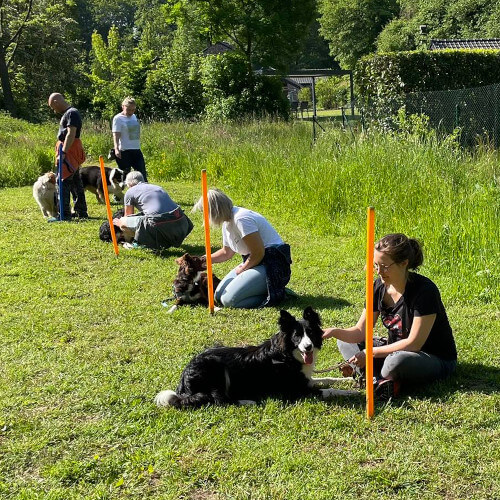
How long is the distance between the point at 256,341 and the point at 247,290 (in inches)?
35.8

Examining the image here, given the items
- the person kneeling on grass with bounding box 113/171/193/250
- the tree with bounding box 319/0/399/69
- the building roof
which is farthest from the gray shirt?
the tree with bounding box 319/0/399/69

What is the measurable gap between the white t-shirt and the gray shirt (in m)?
2.15

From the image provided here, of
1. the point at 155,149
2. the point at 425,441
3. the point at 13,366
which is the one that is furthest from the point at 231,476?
the point at 155,149

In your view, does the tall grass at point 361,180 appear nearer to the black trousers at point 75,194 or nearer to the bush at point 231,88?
the black trousers at point 75,194

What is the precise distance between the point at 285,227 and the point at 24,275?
162 inches

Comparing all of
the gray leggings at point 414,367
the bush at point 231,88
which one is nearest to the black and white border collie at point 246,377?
the gray leggings at point 414,367

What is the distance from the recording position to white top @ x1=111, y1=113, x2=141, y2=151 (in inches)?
436

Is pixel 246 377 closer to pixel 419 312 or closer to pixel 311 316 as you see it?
pixel 311 316

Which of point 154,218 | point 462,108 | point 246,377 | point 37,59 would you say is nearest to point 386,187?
point 154,218

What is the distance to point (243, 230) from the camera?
19.0 ft

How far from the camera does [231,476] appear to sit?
10.4 feet

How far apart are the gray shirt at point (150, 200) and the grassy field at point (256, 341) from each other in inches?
26.9

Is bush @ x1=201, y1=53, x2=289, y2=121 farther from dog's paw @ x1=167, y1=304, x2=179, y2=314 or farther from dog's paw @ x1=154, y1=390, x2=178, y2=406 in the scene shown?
dog's paw @ x1=154, y1=390, x2=178, y2=406

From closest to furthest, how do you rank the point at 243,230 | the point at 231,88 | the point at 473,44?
the point at 243,230 → the point at 231,88 → the point at 473,44
